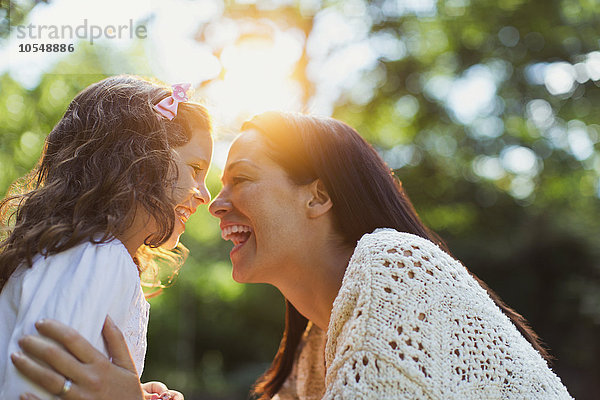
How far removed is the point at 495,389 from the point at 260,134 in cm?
157

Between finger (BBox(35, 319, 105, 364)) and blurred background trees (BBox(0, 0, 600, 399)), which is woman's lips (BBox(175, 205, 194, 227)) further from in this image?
blurred background trees (BBox(0, 0, 600, 399))

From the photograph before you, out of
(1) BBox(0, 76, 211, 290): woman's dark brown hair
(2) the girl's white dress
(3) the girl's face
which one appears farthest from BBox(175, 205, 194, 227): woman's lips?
(2) the girl's white dress

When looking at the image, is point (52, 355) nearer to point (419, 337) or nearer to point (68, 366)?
point (68, 366)

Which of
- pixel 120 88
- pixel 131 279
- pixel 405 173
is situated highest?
pixel 120 88

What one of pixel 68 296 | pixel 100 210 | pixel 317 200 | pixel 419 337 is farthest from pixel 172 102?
pixel 419 337

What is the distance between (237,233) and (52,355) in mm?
1285

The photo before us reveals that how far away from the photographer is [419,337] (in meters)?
1.78

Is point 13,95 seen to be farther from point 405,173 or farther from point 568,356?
point 568,356

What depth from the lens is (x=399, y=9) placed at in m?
11.5

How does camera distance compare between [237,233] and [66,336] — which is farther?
[237,233]

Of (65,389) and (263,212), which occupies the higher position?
(263,212)

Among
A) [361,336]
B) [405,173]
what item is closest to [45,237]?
[361,336]

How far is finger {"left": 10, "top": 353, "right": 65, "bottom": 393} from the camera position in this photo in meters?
1.58

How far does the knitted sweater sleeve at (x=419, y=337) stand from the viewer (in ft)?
5.64
